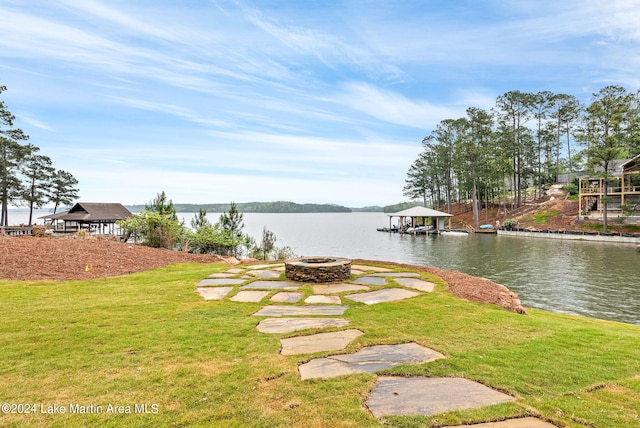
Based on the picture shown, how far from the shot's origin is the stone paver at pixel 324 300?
5629 millimetres

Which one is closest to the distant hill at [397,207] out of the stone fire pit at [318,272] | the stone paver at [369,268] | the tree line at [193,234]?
the tree line at [193,234]

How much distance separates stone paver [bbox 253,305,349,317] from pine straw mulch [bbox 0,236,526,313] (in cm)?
273

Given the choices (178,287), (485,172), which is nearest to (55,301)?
(178,287)

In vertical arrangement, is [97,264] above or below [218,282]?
above

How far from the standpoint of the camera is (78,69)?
13.3m

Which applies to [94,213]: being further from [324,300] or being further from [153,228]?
[324,300]

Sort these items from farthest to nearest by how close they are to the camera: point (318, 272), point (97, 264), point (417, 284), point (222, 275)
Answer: point (97, 264), point (222, 275), point (318, 272), point (417, 284)

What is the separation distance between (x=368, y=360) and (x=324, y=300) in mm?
2524

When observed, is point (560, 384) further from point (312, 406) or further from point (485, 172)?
point (485, 172)

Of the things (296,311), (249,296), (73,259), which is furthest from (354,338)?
(73,259)

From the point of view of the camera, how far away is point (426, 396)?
2.58 meters

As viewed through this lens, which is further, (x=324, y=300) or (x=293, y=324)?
(x=324, y=300)

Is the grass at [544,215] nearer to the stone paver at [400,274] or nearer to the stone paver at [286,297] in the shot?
the stone paver at [400,274]

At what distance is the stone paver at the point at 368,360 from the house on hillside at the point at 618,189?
36167mm
